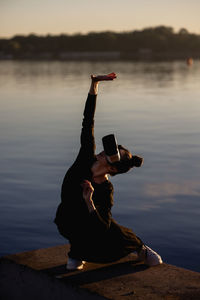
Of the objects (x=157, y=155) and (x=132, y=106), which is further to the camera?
(x=132, y=106)

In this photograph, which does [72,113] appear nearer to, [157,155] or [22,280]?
[157,155]

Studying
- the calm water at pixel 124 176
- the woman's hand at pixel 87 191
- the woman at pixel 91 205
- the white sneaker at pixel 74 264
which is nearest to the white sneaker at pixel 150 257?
the woman at pixel 91 205

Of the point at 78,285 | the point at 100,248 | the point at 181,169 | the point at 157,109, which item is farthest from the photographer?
the point at 157,109

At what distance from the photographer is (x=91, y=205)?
6.66 meters

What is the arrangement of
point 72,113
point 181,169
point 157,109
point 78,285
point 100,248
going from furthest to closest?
point 157,109
point 72,113
point 181,169
point 100,248
point 78,285

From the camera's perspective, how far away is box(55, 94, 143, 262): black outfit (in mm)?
6781

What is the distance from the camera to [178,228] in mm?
10883

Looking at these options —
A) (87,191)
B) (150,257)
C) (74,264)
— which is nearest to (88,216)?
(87,191)

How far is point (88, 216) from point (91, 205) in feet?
0.57

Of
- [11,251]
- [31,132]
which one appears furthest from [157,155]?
[11,251]

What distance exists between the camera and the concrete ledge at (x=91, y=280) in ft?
21.1

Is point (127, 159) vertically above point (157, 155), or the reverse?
point (127, 159)

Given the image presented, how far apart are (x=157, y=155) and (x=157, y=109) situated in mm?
14917

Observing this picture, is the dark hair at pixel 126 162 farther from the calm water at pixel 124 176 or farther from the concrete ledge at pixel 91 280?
the calm water at pixel 124 176
